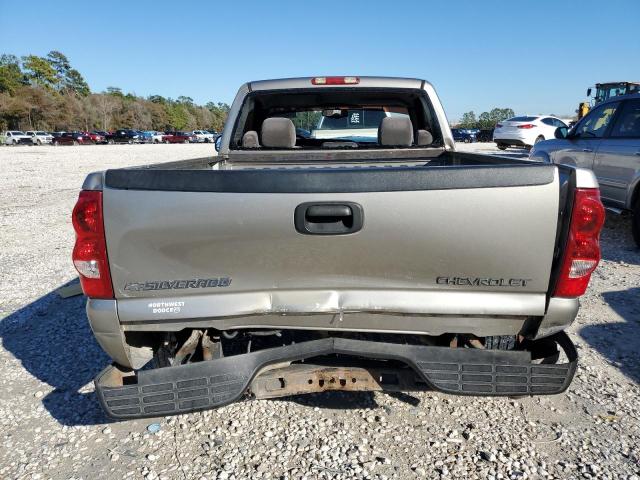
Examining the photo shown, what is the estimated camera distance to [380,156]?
4.17m

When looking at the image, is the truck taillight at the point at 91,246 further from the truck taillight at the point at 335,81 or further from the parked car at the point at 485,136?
the parked car at the point at 485,136

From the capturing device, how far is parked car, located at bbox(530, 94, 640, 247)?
6.29m

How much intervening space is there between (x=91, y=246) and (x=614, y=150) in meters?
7.02

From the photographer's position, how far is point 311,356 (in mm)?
2262

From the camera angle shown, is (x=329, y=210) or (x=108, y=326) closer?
(x=329, y=210)

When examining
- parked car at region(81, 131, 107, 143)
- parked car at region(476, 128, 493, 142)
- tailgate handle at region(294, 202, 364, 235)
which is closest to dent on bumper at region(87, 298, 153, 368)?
tailgate handle at region(294, 202, 364, 235)

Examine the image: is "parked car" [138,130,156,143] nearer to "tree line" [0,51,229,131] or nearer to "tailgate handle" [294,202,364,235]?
"tree line" [0,51,229,131]

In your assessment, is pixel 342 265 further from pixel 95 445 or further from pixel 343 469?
pixel 95 445

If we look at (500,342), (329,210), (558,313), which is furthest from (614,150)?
(329,210)

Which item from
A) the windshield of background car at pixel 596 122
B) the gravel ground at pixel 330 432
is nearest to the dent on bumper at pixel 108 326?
the gravel ground at pixel 330 432

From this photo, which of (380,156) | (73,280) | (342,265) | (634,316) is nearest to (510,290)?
(342,265)

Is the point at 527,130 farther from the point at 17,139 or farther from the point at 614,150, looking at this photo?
the point at 17,139

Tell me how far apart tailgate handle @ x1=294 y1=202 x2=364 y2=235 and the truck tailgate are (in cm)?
2

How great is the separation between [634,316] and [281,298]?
3.66 m
